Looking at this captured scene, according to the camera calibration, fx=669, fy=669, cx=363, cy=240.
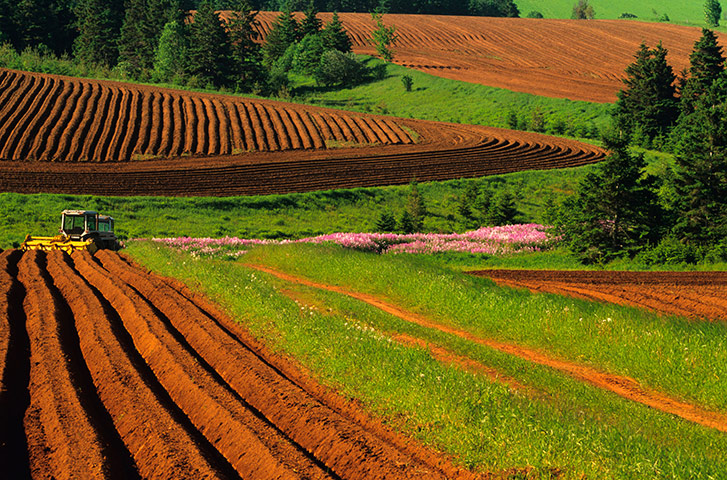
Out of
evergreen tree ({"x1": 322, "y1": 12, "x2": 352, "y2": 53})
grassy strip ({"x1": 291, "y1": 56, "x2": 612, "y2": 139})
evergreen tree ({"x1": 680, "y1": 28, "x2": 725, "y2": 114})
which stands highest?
evergreen tree ({"x1": 322, "y1": 12, "x2": 352, "y2": 53})

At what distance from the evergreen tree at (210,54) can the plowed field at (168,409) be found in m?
82.0

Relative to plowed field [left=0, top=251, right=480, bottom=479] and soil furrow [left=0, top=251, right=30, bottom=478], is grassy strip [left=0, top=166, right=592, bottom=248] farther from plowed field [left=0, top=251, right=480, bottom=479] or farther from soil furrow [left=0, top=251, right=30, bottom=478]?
plowed field [left=0, top=251, right=480, bottom=479]

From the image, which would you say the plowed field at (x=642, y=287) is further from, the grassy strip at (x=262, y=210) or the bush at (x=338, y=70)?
the bush at (x=338, y=70)

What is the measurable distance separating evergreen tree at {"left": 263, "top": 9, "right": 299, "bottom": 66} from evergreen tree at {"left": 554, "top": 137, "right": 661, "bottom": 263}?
90.9 m

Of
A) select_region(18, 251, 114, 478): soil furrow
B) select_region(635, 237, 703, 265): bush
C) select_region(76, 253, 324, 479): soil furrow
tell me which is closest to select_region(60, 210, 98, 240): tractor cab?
select_region(18, 251, 114, 478): soil furrow

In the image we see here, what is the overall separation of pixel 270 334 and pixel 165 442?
16.9ft

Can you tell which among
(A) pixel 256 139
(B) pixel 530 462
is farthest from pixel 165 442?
(A) pixel 256 139

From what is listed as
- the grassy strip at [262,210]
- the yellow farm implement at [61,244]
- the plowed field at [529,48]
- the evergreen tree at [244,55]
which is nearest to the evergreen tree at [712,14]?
the plowed field at [529,48]

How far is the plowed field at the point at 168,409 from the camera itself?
786 cm

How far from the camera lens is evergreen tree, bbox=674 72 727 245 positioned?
28.1 meters

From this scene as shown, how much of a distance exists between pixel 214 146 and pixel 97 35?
72.5m

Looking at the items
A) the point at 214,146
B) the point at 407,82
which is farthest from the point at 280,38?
the point at 214,146

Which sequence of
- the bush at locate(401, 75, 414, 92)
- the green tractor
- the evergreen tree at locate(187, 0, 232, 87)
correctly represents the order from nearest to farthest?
the green tractor
the evergreen tree at locate(187, 0, 232, 87)
the bush at locate(401, 75, 414, 92)

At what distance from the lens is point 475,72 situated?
102 meters
